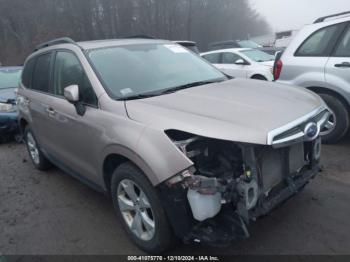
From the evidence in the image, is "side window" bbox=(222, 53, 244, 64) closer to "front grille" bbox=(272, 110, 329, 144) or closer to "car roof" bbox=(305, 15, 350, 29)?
"car roof" bbox=(305, 15, 350, 29)

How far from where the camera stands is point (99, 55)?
3570 mm

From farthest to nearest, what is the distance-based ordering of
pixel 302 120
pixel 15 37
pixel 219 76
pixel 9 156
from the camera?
pixel 15 37, pixel 9 156, pixel 219 76, pixel 302 120

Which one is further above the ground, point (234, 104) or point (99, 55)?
point (99, 55)

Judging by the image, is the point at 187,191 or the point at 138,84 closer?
the point at 187,191

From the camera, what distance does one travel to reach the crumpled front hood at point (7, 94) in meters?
7.28

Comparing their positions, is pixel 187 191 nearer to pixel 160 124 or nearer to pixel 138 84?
pixel 160 124

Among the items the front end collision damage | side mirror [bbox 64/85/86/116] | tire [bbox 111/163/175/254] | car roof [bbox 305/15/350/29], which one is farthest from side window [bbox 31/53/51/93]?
car roof [bbox 305/15/350/29]

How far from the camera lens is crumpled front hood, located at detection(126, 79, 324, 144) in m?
2.42

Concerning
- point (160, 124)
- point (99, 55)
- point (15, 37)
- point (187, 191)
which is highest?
point (99, 55)

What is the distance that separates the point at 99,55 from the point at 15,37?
1195 inches

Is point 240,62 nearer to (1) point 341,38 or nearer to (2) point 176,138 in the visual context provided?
(1) point 341,38

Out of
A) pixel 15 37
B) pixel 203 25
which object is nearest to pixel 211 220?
pixel 15 37

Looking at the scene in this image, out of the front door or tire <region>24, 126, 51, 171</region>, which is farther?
tire <region>24, 126, 51, 171</region>

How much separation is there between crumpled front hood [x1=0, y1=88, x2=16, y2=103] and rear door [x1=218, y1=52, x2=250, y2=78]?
5.78m
